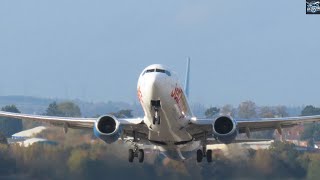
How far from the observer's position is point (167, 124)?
3894 cm

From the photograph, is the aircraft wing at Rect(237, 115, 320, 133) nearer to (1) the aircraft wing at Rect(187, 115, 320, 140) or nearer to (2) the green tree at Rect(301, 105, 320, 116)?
(1) the aircraft wing at Rect(187, 115, 320, 140)

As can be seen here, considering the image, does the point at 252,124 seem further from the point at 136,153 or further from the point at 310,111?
the point at 310,111

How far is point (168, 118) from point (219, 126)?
2.67m

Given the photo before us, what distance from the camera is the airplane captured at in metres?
37.8

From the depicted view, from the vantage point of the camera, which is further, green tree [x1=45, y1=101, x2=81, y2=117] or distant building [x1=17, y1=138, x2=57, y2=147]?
green tree [x1=45, y1=101, x2=81, y2=117]

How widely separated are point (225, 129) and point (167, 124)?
108 inches

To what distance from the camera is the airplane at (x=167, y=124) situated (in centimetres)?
3775

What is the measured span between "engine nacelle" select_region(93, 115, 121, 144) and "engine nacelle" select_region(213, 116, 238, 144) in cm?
425

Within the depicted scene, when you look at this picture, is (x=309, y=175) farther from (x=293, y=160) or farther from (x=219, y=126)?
(x=219, y=126)

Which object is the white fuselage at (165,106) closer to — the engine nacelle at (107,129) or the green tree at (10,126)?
the engine nacelle at (107,129)

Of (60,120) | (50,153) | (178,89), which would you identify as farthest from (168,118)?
(50,153)

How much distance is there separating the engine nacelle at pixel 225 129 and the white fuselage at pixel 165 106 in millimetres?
1412

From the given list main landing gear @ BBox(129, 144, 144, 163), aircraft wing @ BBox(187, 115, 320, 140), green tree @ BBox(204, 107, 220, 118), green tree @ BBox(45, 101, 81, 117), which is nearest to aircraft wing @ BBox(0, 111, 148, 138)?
main landing gear @ BBox(129, 144, 144, 163)

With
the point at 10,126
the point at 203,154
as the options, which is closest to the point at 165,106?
the point at 203,154
